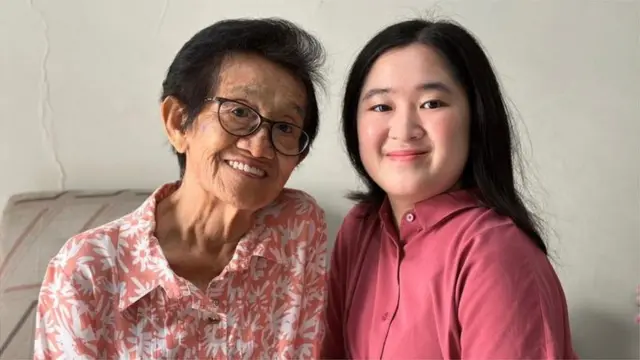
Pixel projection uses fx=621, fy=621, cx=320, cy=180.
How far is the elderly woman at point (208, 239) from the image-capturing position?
3.59 feet

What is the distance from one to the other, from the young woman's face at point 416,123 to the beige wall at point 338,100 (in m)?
0.70

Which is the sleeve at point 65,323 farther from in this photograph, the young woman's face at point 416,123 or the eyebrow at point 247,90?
the young woman's face at point 416,123

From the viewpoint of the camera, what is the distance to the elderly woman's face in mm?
1112

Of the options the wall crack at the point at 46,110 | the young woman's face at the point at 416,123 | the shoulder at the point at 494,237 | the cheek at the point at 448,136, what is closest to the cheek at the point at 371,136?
the young woman's face at the point at 416,123

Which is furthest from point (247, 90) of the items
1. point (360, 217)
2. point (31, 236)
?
point (31, 236)

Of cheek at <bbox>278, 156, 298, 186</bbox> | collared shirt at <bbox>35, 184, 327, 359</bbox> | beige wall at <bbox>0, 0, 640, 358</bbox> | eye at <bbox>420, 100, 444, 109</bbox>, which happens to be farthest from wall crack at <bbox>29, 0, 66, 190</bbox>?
eye at <bbox>420, 100, 444, 109</bbox>

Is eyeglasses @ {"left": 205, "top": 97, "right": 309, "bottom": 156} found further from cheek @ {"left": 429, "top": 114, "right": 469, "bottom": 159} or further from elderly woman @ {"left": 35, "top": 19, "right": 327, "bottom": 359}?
cheek @ {"left": 429, "top": 114, "right": 469, "bottom": 159}

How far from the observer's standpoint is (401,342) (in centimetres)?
119

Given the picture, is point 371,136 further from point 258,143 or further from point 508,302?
point 508,302

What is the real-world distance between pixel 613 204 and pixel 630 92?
378 mm

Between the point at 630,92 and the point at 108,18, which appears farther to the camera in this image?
the point at 630,92

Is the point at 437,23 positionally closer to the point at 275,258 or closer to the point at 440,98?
the point at 440,98

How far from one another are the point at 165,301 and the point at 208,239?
0.47 feet

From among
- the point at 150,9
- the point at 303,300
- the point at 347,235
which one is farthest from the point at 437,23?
the point at 150,9
